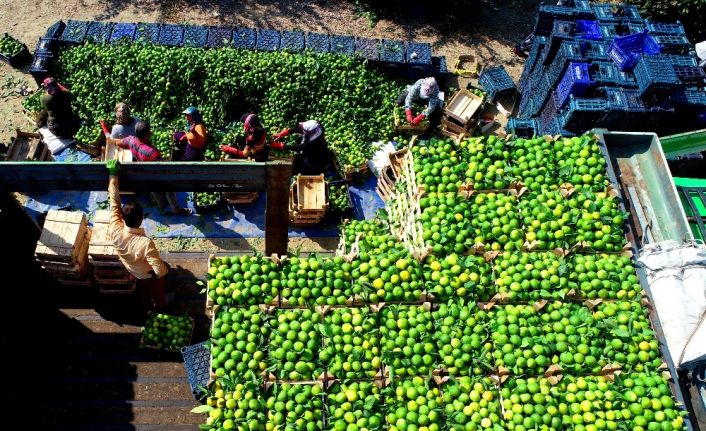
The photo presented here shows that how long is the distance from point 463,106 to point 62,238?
899cm

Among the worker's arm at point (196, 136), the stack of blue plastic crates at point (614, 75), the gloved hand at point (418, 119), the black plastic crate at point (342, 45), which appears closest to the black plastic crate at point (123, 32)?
the worker's arm at point (196, 136)

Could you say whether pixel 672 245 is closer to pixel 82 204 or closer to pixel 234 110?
pixel 234 110

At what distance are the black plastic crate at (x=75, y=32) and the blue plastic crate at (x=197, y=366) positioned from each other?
8.18 m

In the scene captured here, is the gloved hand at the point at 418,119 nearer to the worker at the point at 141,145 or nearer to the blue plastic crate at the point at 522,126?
the blue plastic crate at the point at 522,126

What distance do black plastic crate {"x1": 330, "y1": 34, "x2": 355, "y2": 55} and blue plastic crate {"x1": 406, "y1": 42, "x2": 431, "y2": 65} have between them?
4.69 feet

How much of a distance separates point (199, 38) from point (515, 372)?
10.1 meters

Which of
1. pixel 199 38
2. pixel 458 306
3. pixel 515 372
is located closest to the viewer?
pixel 515 372

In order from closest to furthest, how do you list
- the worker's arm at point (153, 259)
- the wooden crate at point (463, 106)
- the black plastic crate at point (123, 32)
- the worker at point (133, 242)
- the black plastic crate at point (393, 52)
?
the worker at point (133, 242)
the worker's arm at point (153, 259)
the black plastic crate at point (123, 32)
the wooden crate at point (463, 106)
the black plastic crate at point (393, 52)

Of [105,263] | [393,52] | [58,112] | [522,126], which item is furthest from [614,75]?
[58,112]

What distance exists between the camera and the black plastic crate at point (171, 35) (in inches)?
456

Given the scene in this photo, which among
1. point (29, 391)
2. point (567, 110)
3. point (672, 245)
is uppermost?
point (567, 110)

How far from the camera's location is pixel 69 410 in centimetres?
745

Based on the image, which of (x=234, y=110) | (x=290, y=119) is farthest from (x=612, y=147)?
(x=234, y=110)

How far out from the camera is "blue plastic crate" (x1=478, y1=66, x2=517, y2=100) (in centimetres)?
1293
